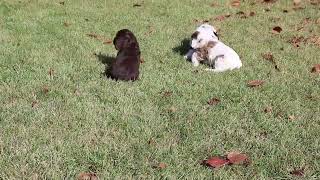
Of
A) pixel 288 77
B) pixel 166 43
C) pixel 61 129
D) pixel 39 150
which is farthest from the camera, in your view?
pixel 166 43

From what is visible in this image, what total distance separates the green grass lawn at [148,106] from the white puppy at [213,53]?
0.17 meters

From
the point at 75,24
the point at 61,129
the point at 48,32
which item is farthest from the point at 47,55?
the point at 61,129

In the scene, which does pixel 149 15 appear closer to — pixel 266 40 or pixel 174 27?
pixel 174 27

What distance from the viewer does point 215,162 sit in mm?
5434

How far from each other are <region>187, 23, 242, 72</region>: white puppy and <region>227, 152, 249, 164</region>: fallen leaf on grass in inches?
123

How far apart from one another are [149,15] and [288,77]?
16.0 feet

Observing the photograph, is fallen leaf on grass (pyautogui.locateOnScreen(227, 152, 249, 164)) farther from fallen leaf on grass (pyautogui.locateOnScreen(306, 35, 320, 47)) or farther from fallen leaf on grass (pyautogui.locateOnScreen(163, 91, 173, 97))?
fallen leaf on grass (pyautogui.locateOnScreen(306, 35, 320, 47))

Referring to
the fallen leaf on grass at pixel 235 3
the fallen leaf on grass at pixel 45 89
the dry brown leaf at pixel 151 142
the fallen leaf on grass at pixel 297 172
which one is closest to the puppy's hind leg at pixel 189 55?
the fallen leaf on grass at pixel 45 89

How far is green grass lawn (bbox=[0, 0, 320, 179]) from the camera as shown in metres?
5.41

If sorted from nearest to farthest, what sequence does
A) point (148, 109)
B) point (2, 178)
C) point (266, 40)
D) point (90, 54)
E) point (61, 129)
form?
1. point (2, 178)
2. point (61, 129)
3. point (148, 109)
4. point (90, 54)
5. point (266, 40)

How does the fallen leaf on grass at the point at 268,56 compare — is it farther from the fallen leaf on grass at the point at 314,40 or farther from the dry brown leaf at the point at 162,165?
the dry brown leaf at the point at 162,165

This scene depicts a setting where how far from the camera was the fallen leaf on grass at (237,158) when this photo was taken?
217 inches

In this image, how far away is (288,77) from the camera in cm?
856

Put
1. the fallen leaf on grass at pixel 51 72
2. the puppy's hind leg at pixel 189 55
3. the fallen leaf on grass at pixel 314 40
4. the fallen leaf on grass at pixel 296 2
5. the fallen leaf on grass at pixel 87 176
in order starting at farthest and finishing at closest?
1. the fallen leaf on grass at pixel 296 2
2. the fallen leaf on grass at pixel 314 40
3. the puppy's hind leg at pixel 189 55
4. the fallen leaf on grass at pixel 51 72
5. the fallen leaf on grass at pixel 87 176
